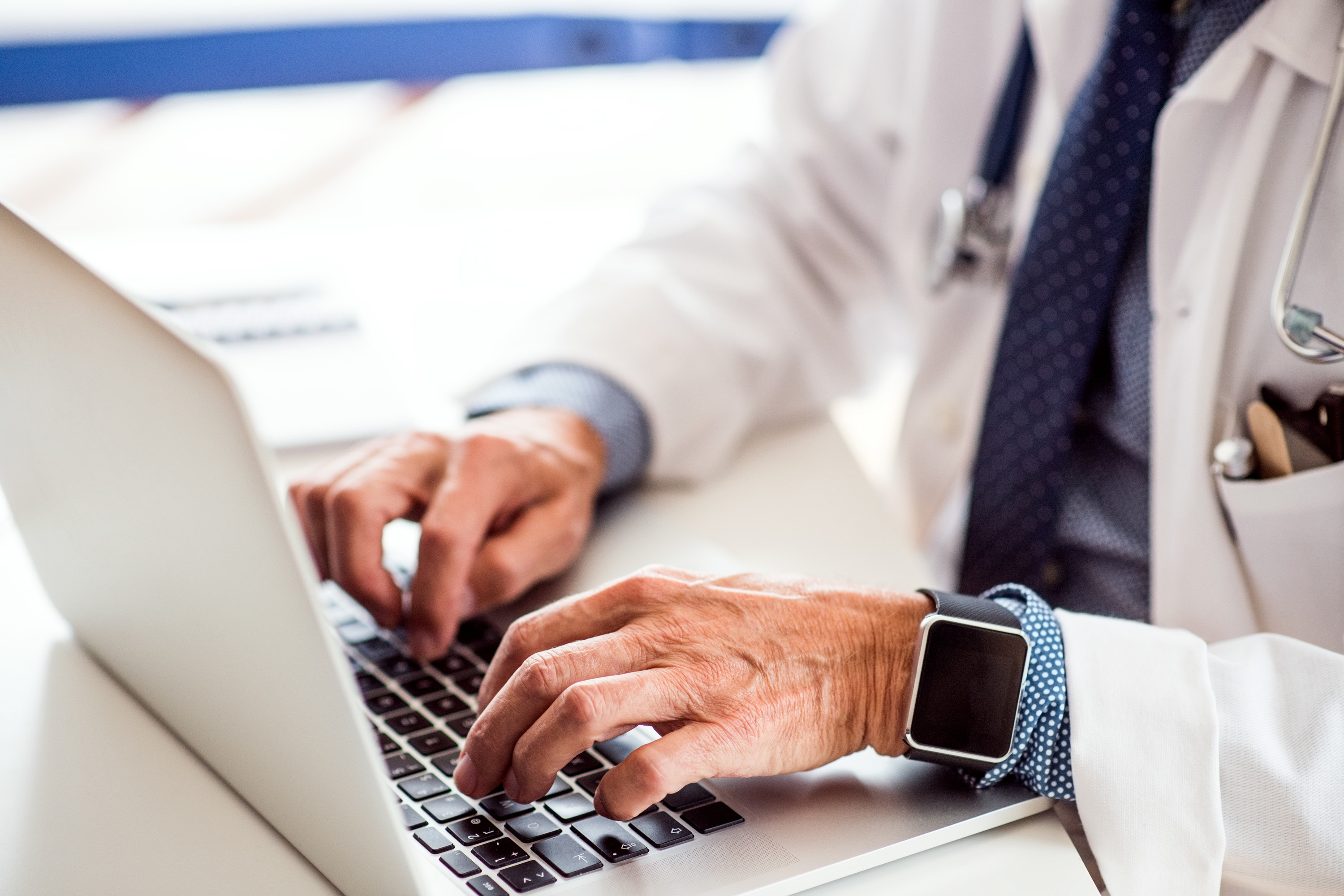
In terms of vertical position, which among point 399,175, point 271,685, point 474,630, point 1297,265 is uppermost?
point 1297,265

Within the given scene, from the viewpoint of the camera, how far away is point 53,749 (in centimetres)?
59

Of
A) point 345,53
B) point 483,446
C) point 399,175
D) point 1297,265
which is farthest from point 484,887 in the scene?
point 399,175

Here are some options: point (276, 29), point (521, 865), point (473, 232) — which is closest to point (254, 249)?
point (473, 232)

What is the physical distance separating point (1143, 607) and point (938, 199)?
1.40 ft

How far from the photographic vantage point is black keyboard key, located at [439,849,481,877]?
506 mm

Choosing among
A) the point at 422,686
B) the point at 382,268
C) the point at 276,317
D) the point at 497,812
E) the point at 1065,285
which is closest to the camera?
the point at 497,812

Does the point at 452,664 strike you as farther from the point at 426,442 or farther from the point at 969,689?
the point at 969,689

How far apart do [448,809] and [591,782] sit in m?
0.07

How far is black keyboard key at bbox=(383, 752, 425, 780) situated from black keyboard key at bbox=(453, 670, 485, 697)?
2.7 inches

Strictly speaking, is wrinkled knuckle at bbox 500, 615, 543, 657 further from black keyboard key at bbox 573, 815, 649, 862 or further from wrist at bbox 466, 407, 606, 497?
wrist at bbox 466, 407, 606, 497

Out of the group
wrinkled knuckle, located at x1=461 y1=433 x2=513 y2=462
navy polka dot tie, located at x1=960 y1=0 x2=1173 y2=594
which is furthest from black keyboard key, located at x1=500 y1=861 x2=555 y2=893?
navy polka dot tie, located at x1=960 y1=0 x2=1173 y2=594

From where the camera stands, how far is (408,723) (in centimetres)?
63

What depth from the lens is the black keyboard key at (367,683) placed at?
2.17 ft

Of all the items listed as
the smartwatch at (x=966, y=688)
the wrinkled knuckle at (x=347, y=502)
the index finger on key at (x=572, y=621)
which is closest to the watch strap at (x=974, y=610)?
the smartwatch at (x=966, y=688)
